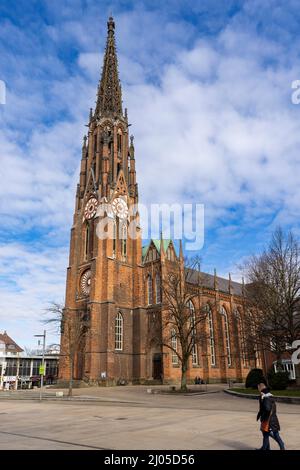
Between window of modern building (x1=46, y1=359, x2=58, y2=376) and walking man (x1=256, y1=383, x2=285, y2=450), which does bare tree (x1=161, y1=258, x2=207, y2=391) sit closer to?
walking man (x1=256, y1=383, x2=285, y2=450)

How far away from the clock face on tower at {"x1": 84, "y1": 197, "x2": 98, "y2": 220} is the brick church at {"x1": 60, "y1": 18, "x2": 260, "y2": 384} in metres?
0.15

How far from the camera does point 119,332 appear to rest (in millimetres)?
47094

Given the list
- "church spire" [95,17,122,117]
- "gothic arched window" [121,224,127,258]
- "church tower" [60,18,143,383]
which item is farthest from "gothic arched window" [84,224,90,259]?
"church spire" [95,17,122,117]

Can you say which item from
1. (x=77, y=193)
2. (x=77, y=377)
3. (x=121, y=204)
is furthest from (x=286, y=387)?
(x=77, y=193)

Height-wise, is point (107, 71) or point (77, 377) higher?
point (107, 71)

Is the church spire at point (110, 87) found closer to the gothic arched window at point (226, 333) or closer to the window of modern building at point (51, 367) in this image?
the gothic arched window at point (226, 333)

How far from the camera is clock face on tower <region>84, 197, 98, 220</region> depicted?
53.4 m

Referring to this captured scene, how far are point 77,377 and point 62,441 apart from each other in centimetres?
3871

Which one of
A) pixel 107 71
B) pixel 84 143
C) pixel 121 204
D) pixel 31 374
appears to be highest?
pixel 107 71

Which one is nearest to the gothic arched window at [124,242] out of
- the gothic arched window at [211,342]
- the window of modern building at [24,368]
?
the gothic arched window at [211,342]

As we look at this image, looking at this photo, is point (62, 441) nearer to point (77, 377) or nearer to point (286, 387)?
point (286, 387)

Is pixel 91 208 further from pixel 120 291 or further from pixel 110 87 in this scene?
pixel 110 87

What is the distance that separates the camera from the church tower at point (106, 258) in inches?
1763

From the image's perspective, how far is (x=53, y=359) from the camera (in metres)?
74.1
